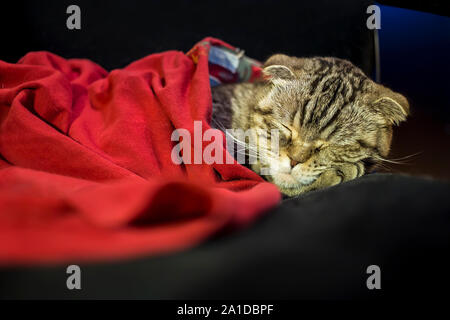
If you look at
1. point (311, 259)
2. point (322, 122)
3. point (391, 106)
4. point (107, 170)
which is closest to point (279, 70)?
point (322, 122)

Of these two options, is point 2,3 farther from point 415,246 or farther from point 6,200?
point 415,246

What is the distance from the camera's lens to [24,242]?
449mm

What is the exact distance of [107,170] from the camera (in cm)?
91

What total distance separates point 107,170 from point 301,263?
658 mm

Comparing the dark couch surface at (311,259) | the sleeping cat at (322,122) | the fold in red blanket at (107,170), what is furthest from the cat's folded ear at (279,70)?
the dark couch surface at (311,259)

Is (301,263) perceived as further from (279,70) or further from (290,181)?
(279,70)

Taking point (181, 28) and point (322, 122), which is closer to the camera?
point (322, 122)

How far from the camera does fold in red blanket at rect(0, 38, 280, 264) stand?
1.52ft

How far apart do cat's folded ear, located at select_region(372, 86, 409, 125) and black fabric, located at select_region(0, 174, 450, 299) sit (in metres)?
0.50

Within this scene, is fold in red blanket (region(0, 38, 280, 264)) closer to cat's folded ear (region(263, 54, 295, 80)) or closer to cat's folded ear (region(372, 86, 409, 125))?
cat's folded ear (region(263, 54, 295, 80))

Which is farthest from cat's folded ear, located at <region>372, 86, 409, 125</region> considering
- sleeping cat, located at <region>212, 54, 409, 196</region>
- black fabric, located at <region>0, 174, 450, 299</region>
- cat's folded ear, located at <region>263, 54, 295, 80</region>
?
black fabric, located at <region>0, 174, 450, 299</region>

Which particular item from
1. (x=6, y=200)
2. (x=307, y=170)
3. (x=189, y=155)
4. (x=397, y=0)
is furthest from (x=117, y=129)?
(x=397, y=0)

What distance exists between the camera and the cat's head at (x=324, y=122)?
1.04m

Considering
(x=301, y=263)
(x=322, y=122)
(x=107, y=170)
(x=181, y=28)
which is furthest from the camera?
(x=181, y=28)
